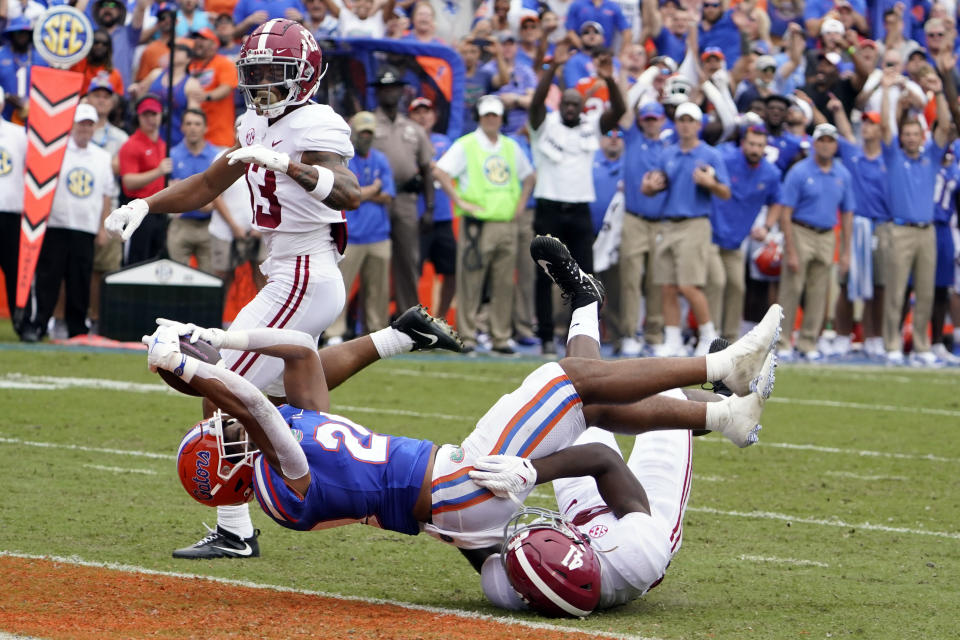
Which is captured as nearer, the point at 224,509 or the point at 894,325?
the point at 224,509

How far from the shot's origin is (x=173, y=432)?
8.32 metres

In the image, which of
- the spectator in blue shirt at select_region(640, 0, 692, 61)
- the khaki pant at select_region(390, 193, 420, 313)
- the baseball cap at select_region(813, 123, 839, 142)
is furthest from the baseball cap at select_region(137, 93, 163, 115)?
the baseball cap at select_region(813, 123, 839, 142)

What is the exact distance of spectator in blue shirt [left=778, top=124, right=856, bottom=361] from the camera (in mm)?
12953

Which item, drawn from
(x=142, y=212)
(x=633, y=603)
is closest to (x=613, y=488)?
(x=633, y=603)

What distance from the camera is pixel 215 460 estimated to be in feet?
15.8

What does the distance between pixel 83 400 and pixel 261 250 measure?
3.48m

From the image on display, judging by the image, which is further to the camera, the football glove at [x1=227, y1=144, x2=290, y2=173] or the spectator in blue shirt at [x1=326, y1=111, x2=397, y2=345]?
the spectator in blue shirt at [x1=326, y1=111, x2=397, y2=345]

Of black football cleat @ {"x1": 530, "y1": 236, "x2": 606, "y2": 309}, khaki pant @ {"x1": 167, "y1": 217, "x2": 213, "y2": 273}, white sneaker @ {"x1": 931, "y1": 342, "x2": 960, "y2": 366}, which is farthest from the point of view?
white sneaker @ {"x1": 931, "y1": 342, "x2": 960, "y2": 366}

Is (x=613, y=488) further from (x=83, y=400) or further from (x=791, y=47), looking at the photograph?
(x=791, y=47)

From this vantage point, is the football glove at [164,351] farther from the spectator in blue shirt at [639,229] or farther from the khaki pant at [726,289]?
the khaki pant at [726,289]

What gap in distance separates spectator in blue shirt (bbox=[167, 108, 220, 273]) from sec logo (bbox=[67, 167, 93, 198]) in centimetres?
65

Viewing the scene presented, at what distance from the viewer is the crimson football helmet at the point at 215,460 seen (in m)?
4.80

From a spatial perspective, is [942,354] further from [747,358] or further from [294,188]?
[294,188]

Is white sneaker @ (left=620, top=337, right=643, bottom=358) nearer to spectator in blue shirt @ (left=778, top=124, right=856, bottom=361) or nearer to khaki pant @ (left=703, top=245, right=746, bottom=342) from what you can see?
khaki pant @ (left=703, top=245, right=746, bottom=342)
